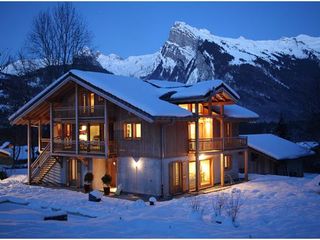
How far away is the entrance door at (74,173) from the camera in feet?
97.8

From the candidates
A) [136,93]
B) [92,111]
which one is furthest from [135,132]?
[92,111]

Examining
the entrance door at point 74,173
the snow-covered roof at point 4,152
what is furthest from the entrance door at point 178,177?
the snow-covered roof at point 4,152

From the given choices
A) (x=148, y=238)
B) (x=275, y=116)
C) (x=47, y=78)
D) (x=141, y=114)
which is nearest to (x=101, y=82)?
(x=141, y=114)

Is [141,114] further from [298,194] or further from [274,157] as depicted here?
[274,157]

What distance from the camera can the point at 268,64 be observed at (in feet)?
557

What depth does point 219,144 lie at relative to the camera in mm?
28484

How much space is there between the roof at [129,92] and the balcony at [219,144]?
2639mm

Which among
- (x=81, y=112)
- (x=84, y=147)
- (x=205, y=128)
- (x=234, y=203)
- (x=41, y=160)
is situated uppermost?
(x=81, y=112)

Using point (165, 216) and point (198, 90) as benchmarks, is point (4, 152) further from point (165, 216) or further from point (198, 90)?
point (165, 216)

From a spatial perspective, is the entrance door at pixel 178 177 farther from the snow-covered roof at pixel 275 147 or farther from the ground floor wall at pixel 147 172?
the snow-covered roof at pixel 275 147

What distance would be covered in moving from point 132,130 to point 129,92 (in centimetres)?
265

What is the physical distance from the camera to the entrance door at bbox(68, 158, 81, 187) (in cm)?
2981

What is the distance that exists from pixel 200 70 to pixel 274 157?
112 metres

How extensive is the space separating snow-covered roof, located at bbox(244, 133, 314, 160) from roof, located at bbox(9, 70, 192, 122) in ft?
50.2
